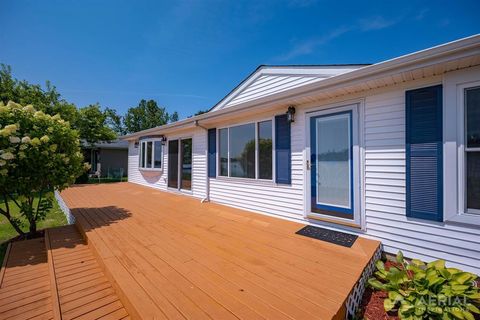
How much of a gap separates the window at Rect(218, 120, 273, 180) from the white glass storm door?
1031 millimetres

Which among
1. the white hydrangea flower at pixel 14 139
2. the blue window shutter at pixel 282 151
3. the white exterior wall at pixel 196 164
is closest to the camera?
the white hydrangea flower at pixel 14 139

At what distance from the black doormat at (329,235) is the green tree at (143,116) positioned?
112 ft

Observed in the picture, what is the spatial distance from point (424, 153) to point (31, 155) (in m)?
5.83

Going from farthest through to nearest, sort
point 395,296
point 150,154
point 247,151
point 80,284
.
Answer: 1. point 150,154
2. point 247,151
3. point 80,284
4. point 395,296

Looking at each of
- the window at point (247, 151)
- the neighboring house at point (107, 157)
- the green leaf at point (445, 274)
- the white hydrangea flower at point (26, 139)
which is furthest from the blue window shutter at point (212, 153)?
the neighboring house at point (107, 157)

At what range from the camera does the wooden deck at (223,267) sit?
165cm

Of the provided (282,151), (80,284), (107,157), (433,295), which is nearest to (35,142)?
(80,284)

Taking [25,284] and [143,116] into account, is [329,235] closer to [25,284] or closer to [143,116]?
[25,284]

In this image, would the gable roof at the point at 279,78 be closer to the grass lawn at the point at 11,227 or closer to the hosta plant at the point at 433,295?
the hosta plant at the point at 433,295

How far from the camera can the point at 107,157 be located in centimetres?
1695

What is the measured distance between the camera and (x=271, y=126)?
14.4 feet

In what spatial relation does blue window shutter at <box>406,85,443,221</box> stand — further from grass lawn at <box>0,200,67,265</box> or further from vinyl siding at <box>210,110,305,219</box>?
grass lawn at <box>0,200,67,265</box>

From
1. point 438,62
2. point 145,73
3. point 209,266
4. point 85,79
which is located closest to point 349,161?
point 438,62

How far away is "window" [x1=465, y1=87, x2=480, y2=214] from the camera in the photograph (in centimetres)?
224
